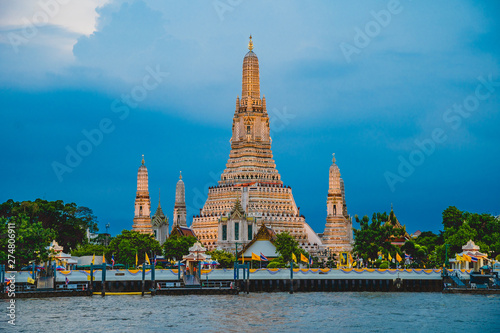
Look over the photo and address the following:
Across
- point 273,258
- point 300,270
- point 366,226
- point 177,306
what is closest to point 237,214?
point 273,258

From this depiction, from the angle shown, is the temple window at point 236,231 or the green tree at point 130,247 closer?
the green tree at point 130,247

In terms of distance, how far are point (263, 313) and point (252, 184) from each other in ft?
224

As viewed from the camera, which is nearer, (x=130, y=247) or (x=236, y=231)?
(x=130, y=247)

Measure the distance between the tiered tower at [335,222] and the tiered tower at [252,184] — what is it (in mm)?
2743

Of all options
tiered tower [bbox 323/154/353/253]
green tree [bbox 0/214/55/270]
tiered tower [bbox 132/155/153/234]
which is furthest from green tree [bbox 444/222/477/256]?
tiered tower [bbox 132/155/153/234]

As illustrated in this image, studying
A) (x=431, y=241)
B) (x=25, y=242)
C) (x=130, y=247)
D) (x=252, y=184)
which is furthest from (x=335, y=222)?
(x=25, y=242)

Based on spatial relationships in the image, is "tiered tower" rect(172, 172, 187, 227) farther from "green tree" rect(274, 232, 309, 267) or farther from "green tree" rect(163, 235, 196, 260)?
"green tree" rect(274, 232, 309, 267)

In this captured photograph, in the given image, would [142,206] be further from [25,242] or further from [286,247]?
[25,242]

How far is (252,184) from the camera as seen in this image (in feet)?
477

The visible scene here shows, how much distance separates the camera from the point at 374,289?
102688 millimetres

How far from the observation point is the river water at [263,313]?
6950 centimetres

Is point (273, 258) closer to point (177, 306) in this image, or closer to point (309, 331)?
point (177, 306)

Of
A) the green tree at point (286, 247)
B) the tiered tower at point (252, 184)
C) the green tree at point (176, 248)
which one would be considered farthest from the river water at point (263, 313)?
the tiered tower at point (252, 184)

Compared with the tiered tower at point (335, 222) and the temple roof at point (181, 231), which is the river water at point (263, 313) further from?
the tiered tower at point (335, 222)
